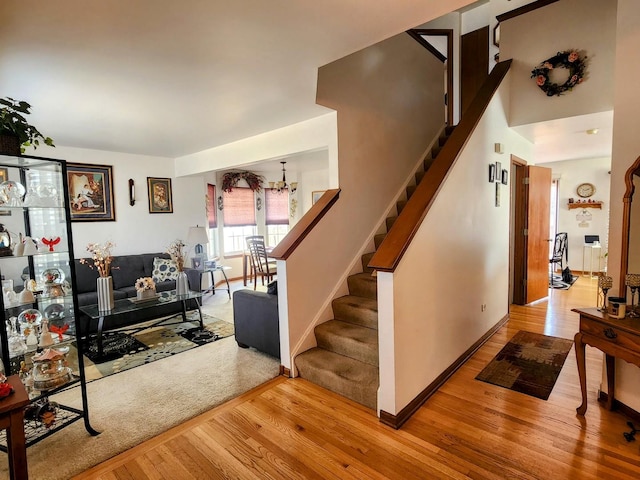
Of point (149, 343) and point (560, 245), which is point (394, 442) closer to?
point (149, 343)

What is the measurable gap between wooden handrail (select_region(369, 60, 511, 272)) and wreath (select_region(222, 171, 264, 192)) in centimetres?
482

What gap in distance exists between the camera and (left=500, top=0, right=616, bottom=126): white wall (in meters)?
3.54

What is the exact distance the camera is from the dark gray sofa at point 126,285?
412cm

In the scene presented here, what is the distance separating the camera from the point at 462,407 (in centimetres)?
244

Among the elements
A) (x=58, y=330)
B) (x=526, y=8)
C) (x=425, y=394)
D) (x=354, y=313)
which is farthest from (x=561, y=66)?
(x=58, y=330)

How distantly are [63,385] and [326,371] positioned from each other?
5.77 feet

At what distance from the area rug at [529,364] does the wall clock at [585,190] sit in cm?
480

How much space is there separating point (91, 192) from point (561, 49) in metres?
6.21

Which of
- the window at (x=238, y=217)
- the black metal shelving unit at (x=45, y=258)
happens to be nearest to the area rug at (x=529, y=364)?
the black metal shelving unit at (x=45, y=258)

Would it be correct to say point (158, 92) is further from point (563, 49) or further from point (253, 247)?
point (563, 49)

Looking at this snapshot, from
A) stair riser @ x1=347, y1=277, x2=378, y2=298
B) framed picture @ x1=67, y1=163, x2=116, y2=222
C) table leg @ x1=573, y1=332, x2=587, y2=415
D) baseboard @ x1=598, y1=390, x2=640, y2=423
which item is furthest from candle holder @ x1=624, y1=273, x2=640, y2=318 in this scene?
framed picture @ x1=67, y1=163, x2=116, y2=222

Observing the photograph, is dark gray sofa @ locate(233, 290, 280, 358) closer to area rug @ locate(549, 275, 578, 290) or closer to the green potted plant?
the green potted plant

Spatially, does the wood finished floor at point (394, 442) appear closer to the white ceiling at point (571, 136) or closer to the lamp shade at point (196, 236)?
the white ceiling at point (571, 136)

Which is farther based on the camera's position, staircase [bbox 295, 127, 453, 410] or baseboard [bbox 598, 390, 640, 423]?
staircase [bbox 295, 127, 453, 410]
